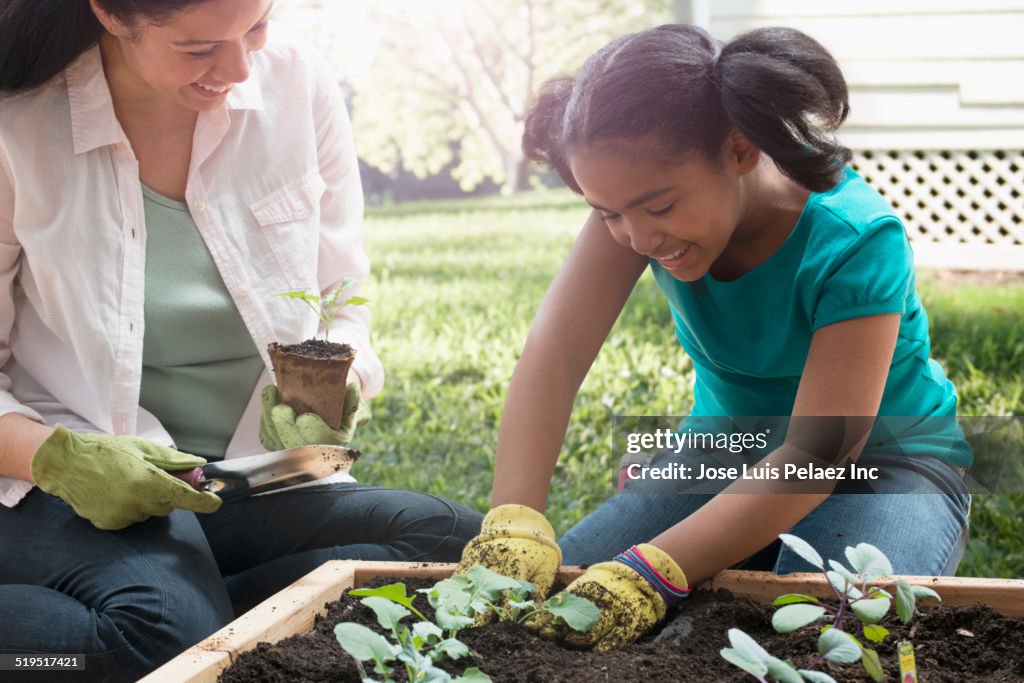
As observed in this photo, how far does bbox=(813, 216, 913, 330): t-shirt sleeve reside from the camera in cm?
146

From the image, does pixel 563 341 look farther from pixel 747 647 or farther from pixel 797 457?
pixel 747 647

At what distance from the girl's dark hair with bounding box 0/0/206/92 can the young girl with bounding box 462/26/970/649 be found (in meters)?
0.64

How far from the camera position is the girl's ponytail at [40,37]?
1.63 metres

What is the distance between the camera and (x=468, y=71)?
16.7m

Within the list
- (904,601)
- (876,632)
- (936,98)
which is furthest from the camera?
(936,98)

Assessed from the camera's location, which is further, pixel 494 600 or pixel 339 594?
pixel 339 594

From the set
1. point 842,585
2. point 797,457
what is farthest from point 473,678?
point 797,457

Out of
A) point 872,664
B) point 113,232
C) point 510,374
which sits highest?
point 113,232

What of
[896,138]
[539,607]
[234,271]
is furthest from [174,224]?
[896,138]

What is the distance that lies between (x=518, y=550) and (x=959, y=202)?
4.91 metres

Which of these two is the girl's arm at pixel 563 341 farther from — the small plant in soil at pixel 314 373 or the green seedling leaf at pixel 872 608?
the green seedling leaf at pixel 872 608

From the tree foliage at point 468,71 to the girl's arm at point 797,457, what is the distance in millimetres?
14312

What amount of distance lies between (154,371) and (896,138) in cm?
484

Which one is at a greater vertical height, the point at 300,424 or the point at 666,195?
the point at 666,195
